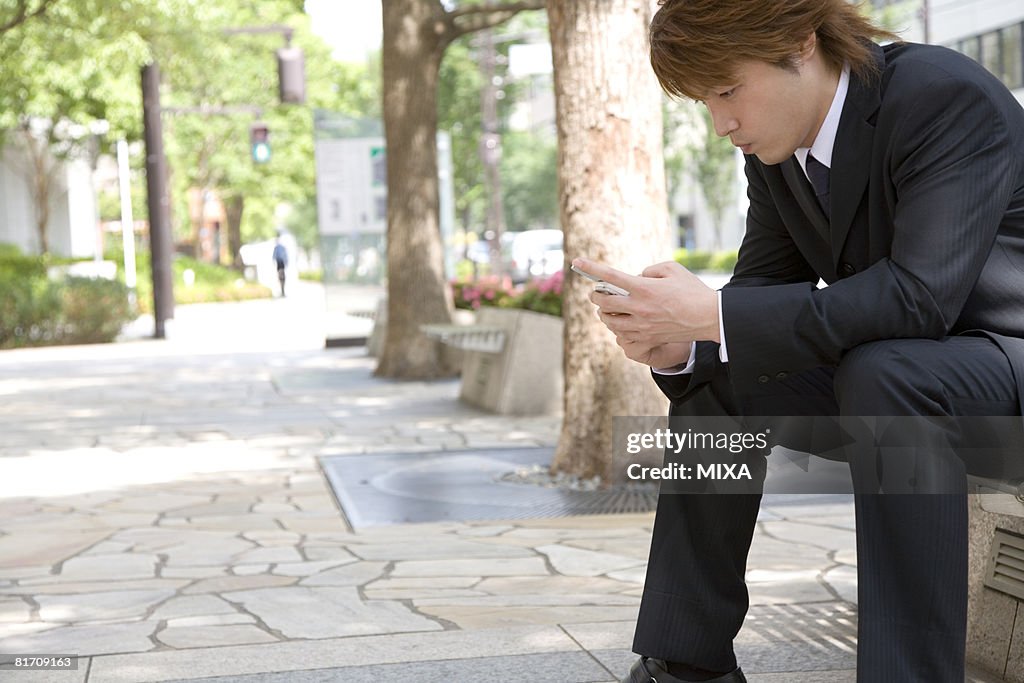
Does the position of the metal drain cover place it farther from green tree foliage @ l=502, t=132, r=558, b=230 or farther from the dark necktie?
green tree foliage @ l=502, t=132, r=558, b=230

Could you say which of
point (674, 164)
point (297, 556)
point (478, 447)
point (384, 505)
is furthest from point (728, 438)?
point (674, 164)

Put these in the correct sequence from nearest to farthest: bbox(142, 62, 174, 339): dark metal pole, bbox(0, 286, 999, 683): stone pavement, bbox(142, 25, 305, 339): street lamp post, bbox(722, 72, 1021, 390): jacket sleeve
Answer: bbox(722, 72, 1021, 390): jacket sleeve < bbox(0, 286, 999, 683): stone pavement < bbox(142, 25, 305, 339): street lamp post < bbox(142, 62, 174, 339): dark metal pole

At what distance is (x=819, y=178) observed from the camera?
8.14ft

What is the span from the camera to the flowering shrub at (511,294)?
10086 millimetres

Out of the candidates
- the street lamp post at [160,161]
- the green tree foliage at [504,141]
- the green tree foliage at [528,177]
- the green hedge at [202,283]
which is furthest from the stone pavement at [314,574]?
the green tree foliage at [528,177]

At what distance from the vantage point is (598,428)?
6.26 meters

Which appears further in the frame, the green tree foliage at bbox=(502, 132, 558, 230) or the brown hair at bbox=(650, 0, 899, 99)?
the green tree foliage at bbox=(502, 132, 558, 230)

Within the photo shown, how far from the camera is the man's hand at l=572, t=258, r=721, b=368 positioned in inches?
90.1

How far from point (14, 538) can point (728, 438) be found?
3.68 metres

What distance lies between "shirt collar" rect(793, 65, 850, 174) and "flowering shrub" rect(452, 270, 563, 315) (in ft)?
24.5

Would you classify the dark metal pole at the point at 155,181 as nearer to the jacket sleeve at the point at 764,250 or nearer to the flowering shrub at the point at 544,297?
the flowering shrub at the point at 544,297

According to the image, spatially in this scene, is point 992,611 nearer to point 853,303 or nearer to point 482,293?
point 853,303

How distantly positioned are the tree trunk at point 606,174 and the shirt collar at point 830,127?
360 cm

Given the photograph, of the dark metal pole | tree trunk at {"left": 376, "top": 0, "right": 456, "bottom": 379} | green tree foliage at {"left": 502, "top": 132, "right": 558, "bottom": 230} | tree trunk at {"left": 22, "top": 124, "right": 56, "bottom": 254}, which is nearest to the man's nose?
tree trunk at {"left": 376, "top": 0, "right": 456, "bottom": 379}
